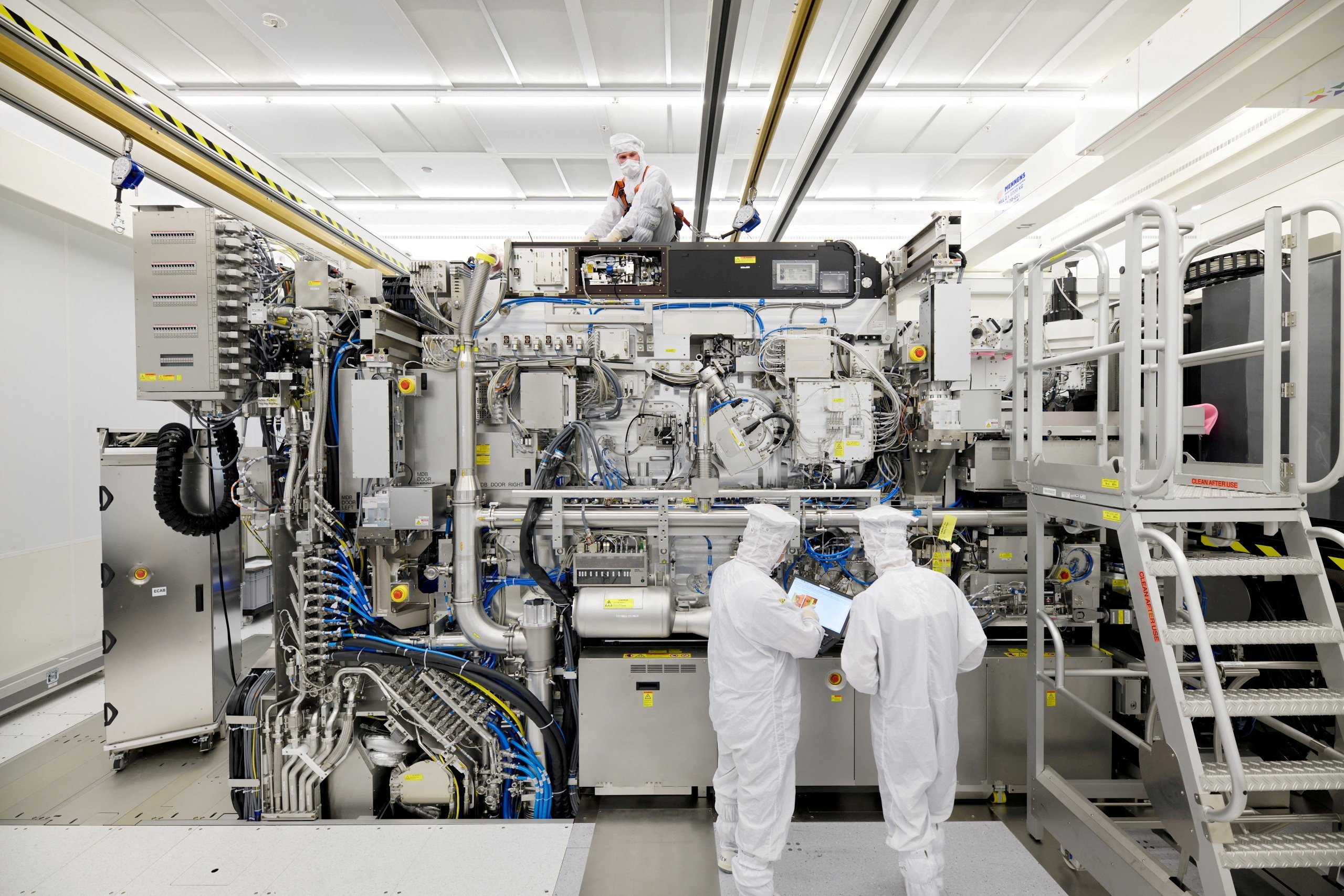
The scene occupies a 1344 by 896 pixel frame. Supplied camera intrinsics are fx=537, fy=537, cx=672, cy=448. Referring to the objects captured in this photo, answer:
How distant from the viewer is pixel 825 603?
2613mm

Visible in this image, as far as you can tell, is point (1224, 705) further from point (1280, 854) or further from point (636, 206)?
point (636, 206)

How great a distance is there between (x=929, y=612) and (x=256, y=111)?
6.11 meters

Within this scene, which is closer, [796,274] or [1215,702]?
[1215,702]

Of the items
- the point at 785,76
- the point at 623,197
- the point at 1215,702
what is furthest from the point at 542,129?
the point at 1215,702

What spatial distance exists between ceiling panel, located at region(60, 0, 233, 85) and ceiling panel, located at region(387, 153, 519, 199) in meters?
1.41

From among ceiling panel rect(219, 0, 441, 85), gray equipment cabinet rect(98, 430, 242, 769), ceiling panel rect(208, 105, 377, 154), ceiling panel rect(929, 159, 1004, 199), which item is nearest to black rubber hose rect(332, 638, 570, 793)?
gray equipment cabinet rect(98, 430, 242, 769)

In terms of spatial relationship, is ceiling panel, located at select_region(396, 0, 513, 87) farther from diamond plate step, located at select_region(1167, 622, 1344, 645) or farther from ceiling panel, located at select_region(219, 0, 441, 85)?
diamond plate step, located at select_region(1167, 622, 1344, 645)

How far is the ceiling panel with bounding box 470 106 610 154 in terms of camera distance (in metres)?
4.45

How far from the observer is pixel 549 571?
11.0 feet

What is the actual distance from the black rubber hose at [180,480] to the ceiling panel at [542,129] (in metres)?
3.22

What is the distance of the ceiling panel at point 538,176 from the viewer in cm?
530

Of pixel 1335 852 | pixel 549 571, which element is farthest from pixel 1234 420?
pixel 549 571

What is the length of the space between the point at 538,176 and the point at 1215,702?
20.3ft

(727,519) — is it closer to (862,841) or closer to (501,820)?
(862,841)
